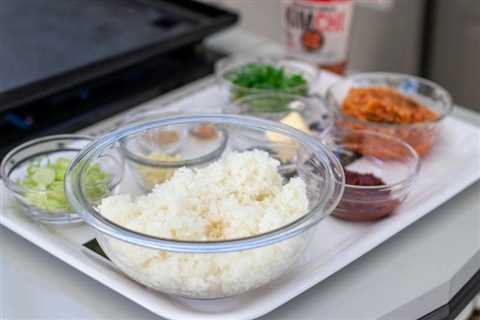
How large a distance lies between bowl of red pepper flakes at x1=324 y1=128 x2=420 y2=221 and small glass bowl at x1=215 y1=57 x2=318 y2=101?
5.8 inches

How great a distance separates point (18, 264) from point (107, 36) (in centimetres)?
48

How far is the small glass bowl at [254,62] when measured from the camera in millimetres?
1085

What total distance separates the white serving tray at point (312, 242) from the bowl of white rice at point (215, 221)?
0.02 meters

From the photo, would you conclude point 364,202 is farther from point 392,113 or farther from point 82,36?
point 82,36

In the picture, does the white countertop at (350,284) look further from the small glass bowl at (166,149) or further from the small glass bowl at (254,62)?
the small glass bowl at (254,62)

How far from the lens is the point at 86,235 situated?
0.83 meters

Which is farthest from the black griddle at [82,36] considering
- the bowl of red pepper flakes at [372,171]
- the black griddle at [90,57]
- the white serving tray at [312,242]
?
the bowl of red pepper flakes at [372,171]

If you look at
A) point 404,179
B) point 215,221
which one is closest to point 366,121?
point 404,179

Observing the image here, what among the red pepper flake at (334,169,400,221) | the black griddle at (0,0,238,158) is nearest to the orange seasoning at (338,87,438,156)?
the red pepper flake at (334,169,400,221)

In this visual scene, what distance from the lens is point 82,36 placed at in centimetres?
115

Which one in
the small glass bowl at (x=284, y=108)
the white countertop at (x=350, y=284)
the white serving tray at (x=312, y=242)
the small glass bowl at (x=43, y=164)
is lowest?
the white countertop at (x=350, y=284)

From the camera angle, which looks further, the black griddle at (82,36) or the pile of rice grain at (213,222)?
the black griddle at (82,36)

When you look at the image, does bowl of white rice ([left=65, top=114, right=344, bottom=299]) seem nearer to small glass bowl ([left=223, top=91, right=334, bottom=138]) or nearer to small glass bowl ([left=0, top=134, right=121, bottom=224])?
small glass bowl ([left=0, top=134, right=121, bottom=224])

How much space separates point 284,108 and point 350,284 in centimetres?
35
